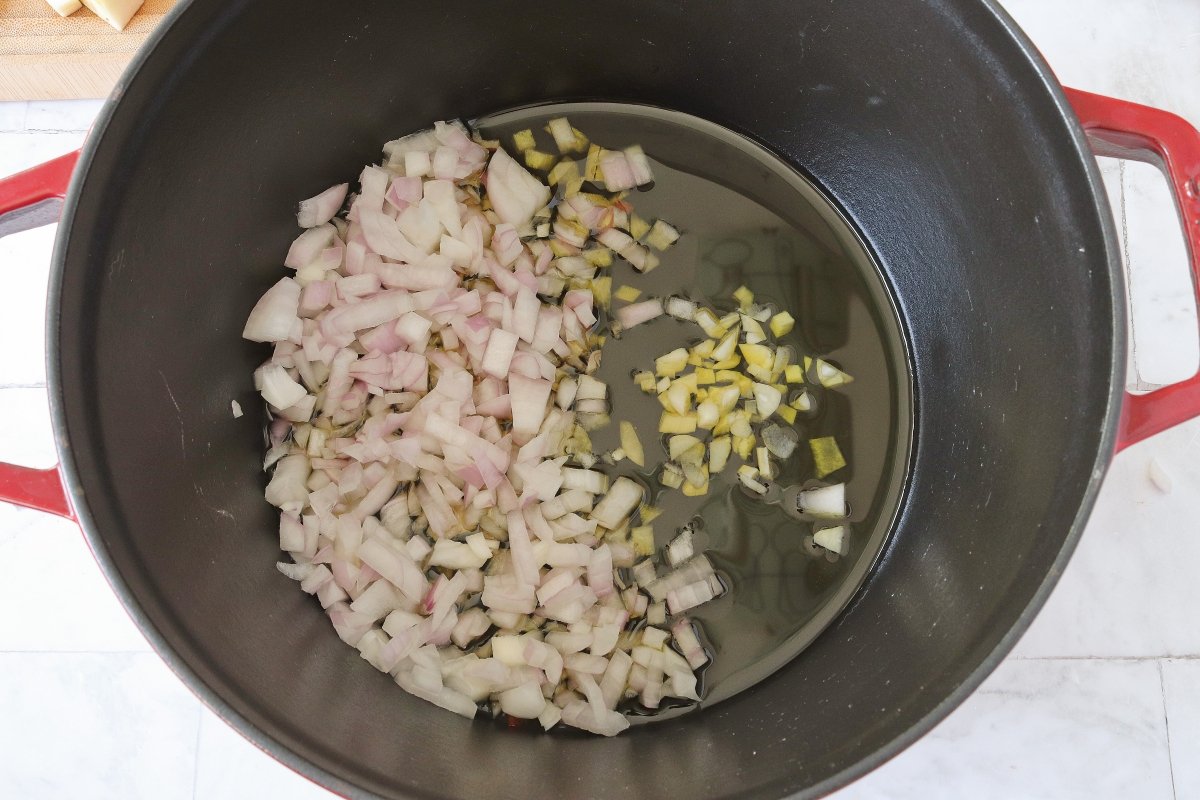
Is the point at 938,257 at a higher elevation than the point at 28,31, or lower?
higher

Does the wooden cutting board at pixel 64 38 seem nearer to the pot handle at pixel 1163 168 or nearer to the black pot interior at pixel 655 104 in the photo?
the black pot interior at pixel 655 104

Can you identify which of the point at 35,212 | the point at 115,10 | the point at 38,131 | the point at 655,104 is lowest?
the point at 38,131

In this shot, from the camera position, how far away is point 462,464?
88cm

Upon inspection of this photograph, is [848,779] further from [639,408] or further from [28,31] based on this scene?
[28,31]

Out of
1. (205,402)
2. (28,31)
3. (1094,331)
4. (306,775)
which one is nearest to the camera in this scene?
(306,775)

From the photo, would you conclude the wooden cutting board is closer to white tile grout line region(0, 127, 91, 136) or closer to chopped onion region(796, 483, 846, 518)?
white tile grout line region(0, 127, 91, 136)

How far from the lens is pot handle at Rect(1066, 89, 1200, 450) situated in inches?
26.0

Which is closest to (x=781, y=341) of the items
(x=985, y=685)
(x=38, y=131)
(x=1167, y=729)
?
(x=985, y=685)

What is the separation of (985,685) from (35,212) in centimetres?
112

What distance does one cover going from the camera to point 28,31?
0.99 metres

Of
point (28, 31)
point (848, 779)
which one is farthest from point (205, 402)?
point (848, 779)

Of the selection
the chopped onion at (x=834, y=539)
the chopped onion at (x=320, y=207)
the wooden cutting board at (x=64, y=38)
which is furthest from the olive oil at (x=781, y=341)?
the wooden cutting board at (x=64, y=38)

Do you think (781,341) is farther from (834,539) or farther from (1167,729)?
(1167,729)

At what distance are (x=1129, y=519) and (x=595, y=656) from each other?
70 centimetres
